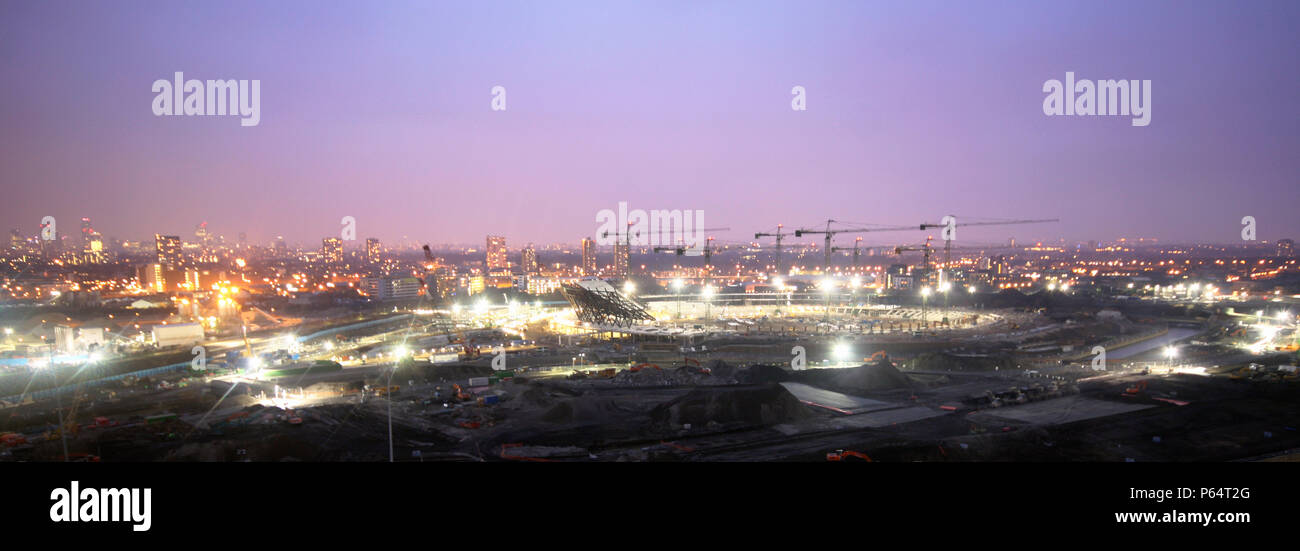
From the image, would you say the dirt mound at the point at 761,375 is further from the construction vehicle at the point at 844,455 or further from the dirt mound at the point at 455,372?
the dirt mound at the point at 455,372

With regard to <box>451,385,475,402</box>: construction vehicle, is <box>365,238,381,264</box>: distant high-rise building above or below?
above

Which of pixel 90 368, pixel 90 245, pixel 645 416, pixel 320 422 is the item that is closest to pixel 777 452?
pixel 645 416

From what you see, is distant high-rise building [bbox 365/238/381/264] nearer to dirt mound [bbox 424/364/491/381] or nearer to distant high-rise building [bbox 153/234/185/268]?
distant high-rise building [bbox 153/234/185/268]

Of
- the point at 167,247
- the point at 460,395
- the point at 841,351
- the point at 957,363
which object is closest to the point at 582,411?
the point at 460,395

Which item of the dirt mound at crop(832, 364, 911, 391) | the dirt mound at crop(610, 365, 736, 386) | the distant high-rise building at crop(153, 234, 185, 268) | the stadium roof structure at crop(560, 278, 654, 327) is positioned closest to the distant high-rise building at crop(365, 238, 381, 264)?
the distant high-rise building at crop(153, 234, 185, 268)
